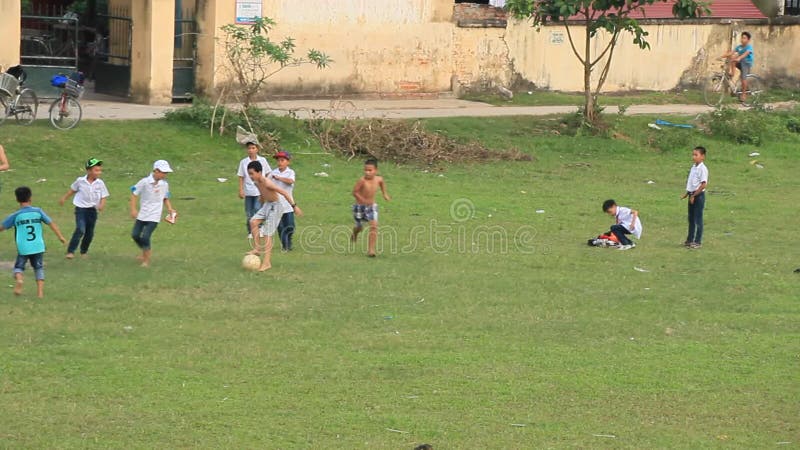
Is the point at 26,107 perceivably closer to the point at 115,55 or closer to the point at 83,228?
the point at 115,55

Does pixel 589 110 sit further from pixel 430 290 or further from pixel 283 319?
pixel 283 319

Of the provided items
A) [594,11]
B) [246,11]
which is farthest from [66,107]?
[594,11]

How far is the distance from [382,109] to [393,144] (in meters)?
3.42

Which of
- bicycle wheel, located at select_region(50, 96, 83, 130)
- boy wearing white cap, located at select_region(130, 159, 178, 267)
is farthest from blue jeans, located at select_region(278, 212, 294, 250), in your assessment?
bicycle wheel, located at select_region(50, 96, 83, 130)

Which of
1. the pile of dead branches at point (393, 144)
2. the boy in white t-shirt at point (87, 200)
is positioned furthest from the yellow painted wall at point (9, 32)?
the boy in white t-shirt at point (87, 200)

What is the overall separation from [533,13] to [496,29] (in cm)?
278

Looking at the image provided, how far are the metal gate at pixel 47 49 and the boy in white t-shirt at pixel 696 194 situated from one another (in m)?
12.4

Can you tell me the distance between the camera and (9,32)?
76.9ft

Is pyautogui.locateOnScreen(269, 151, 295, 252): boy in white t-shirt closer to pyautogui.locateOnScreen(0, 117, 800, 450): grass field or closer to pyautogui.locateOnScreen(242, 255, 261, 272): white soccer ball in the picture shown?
pyautogui.locateOnScreen(0, 117, 800, 450): grass field

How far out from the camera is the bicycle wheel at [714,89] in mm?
30734

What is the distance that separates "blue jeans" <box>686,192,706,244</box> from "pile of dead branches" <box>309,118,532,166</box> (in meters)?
6.69

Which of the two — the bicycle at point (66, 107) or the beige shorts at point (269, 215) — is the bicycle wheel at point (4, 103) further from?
the beige shorts at point (269, 215)

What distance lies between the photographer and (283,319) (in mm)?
12766

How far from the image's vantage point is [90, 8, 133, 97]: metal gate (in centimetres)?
2592
